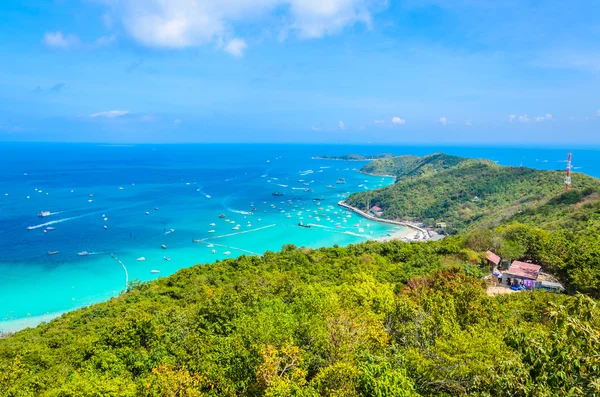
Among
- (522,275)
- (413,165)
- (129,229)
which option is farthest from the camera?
(413,165)

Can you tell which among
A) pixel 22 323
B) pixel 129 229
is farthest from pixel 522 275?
pixel 129 229

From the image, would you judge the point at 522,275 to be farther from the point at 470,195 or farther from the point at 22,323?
the point at 470,195

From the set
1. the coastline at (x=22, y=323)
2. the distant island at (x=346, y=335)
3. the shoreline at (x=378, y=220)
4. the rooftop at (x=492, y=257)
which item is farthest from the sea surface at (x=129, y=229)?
the rooftop at (x=492, y=257)

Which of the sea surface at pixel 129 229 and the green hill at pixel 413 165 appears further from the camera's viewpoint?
the green hill at pixel 413 165

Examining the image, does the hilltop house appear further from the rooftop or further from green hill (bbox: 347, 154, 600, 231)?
green hill (bbox: 347, 154, 600, 231)

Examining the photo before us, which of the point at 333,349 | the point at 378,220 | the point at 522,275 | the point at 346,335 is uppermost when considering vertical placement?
the point at 346,335

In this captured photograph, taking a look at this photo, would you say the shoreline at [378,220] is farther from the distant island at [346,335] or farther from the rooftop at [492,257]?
the distant island at [346,335]
